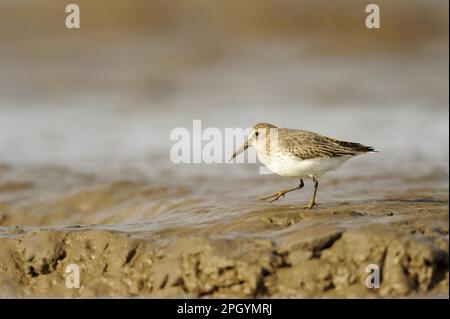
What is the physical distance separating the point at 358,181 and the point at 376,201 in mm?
2199

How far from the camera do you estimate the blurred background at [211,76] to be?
14.7 m

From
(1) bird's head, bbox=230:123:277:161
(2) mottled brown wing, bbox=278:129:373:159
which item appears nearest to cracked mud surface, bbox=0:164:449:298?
(2) mottled brown wing, bbox=278:129:373:159

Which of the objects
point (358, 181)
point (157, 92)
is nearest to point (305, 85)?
point (157, 92)

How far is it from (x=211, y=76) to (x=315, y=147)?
11.7m

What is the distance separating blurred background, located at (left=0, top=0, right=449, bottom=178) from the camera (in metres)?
14.7

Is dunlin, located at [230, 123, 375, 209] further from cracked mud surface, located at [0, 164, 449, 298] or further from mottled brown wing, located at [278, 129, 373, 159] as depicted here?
cracked mud surface, located at [0, 164, 449, 298]

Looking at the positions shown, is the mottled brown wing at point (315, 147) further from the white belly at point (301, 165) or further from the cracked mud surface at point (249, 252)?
the cracked mud surface at point (249, 252)

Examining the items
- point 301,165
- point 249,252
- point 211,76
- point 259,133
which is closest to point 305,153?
point 301,165

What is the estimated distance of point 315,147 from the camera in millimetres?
8555

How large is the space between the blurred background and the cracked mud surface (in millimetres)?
4263

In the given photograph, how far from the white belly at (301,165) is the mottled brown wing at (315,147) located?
0.17ft

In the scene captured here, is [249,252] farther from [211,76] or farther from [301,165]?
[211,76]

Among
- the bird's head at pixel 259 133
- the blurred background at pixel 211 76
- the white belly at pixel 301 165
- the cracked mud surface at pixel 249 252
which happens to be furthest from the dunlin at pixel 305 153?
the blurred background at pixel 211 76
